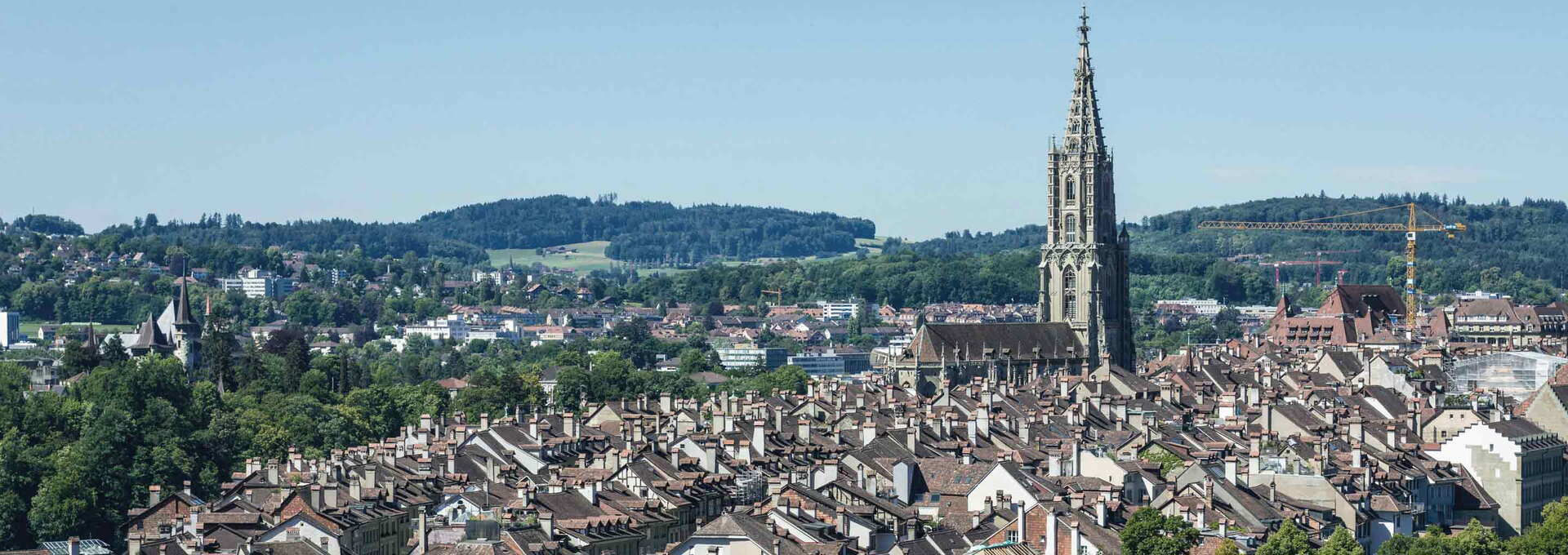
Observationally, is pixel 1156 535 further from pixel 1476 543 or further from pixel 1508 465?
pixel 1508 465

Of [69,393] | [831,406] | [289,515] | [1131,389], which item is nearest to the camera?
[289,515]

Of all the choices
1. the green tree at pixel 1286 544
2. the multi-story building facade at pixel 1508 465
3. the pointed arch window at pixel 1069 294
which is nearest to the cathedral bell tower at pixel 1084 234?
Result: the pointed arch window at pixel 1069 294

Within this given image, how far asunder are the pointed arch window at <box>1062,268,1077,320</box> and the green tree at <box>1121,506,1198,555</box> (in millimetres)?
110869

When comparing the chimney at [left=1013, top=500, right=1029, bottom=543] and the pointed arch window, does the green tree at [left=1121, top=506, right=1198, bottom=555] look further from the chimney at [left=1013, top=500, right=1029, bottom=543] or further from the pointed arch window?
the pointed arch window

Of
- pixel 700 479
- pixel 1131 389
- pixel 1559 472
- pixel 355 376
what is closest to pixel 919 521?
pixel 700 479

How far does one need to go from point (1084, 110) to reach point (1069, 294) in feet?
36.3

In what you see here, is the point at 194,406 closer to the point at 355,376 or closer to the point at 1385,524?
the point at 355,376

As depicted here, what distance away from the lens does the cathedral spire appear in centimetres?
18938

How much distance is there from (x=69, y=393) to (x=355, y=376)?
32.8 m

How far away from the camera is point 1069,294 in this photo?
18700cm

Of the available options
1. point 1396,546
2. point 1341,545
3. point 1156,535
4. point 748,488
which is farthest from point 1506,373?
point 1156,535

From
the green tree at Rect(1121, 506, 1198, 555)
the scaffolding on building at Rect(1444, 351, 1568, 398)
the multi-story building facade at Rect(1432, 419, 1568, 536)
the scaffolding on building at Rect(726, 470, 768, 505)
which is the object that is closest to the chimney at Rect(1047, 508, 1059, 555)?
the green tree at Rect(1121, 506, 1198, 555)

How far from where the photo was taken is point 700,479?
8900 centimetres

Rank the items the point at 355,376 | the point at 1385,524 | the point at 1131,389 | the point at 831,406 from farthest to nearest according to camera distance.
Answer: the point at 355,376 < the point at 1131,389 < the point at 831,406 < the point at 1385,524
